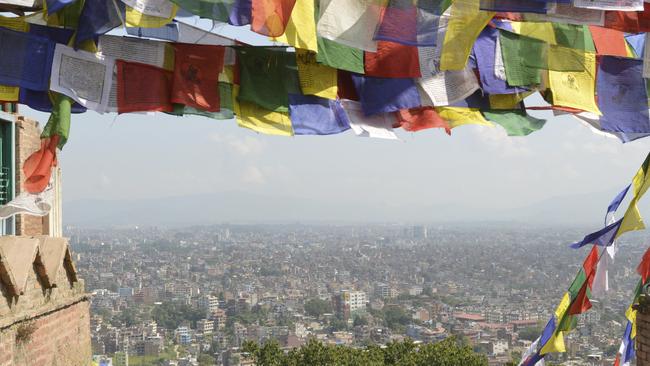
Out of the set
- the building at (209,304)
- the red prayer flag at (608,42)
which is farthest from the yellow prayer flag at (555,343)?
the building at (209,304)

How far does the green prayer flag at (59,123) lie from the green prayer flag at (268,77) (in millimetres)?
883

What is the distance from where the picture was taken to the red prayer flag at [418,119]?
484 cm

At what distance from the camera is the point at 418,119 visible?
16.0 feet

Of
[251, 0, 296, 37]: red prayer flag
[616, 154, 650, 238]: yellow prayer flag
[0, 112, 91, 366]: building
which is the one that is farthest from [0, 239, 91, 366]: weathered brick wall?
[616, 154, 650, 238]: yellow prayer flag

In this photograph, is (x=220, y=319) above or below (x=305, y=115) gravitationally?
below

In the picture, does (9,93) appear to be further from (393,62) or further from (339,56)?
(393,62)

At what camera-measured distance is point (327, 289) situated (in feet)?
381

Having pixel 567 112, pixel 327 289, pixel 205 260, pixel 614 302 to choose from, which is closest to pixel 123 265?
pixel 205 260

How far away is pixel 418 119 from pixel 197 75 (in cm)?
128

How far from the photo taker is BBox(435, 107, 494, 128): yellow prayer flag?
491 centimetres

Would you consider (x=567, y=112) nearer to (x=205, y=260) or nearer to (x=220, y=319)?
(x=220, y=319)

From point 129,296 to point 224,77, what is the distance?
101 meters

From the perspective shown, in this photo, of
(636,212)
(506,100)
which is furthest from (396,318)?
(506,100)

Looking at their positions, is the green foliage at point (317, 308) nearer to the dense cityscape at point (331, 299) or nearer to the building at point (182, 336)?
the dense cityscape at point (331, 299)
